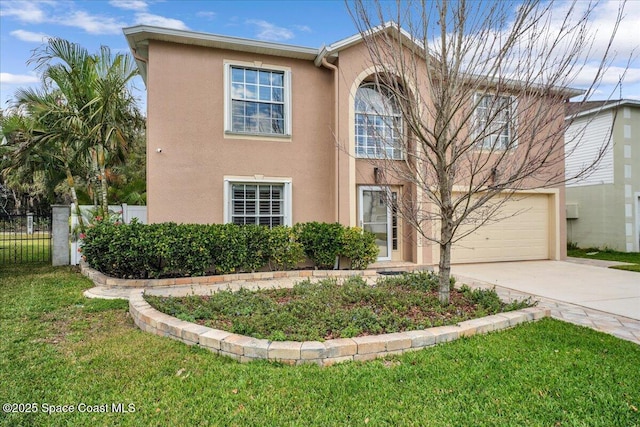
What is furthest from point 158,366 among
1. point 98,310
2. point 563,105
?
point 563,105

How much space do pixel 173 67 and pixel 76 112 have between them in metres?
2.92

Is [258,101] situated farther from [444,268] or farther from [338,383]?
[338,383]

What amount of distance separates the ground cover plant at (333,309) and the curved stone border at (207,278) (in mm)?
2044

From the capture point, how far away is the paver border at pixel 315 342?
3.87 m

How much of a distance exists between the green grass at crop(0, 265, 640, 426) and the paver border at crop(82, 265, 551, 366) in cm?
13

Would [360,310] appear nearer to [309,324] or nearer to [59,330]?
[309,324]

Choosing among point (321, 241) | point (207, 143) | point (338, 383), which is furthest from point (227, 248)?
point (338, 383)

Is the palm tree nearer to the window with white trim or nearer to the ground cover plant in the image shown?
the window with white trim

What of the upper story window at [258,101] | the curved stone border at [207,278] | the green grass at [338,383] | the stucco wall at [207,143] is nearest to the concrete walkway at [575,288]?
the green grass at [338,383]

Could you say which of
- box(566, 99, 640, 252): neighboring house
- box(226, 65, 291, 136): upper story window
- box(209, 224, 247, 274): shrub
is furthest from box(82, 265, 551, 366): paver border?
box(566, 99, 640, 252): neighboring house

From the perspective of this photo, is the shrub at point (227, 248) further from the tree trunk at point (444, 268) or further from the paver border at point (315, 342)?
the tree trunk at point (444, 268)

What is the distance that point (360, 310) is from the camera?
4.93 meters

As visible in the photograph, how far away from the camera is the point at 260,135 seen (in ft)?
32.0

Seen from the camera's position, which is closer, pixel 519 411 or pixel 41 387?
pixel 519 411
